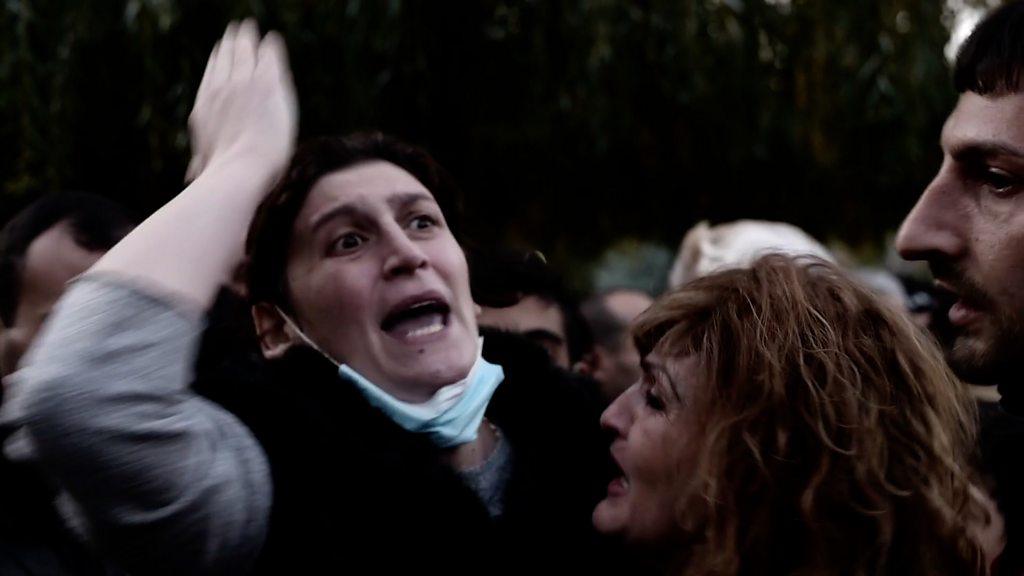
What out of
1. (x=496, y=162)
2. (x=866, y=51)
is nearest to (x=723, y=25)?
(x=866, y=51)

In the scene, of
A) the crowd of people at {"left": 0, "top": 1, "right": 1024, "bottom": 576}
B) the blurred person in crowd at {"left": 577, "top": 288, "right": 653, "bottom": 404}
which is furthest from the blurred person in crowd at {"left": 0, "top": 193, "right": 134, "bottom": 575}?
the blurred person in crowd at {"left": 577, "top": 288, "right": 653, "bottom": 404}

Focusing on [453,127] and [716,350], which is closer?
[716,350]

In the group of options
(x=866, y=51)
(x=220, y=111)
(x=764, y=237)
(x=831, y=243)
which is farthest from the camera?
(x=831, y=243)

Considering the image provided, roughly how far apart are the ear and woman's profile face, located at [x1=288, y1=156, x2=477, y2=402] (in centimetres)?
6

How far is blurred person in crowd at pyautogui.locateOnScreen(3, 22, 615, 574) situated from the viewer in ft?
4.77

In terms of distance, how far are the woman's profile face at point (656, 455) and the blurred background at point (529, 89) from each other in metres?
2.82

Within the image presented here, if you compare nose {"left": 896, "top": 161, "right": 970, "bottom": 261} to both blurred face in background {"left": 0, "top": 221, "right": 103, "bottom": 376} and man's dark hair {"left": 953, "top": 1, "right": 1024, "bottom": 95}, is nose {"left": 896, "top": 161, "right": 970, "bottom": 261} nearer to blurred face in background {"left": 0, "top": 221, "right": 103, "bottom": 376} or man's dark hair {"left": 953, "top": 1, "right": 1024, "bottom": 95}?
man's dark hair {"left": 953, "top": 1, "right": 1024, "bottom": 95}

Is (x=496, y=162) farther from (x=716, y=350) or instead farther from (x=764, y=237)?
(x=716, y=350)

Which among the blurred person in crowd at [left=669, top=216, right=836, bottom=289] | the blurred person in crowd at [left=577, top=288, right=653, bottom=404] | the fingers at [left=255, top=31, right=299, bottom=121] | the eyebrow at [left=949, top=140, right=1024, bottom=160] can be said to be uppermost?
the fingers at [left=255, top=31, right=299, bottom=121]

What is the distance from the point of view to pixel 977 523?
1.76 meters

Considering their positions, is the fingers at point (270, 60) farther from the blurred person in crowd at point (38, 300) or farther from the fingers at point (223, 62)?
the blurred person in crowd at point (38, 300)

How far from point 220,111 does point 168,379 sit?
389 millimetres

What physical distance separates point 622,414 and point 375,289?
0.50 meters

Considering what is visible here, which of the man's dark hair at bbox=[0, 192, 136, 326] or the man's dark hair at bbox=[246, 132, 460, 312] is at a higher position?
the man's dark hair at bbox=[246, 132, 460, 312]
